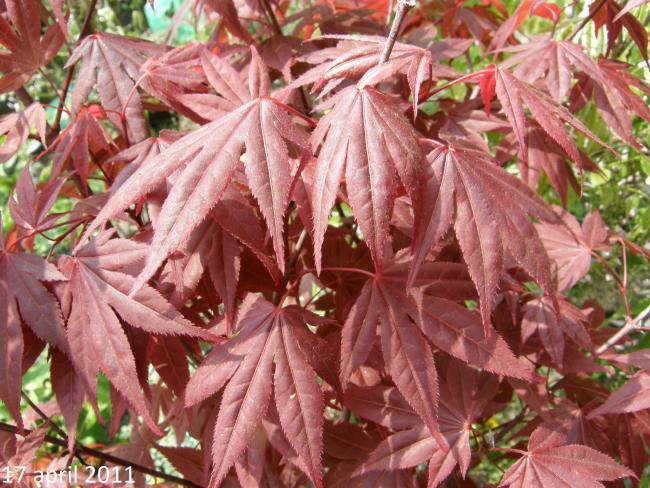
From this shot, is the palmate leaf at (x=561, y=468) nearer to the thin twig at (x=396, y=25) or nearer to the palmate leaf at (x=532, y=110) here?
the palmate leaf at (x=532, y=110)

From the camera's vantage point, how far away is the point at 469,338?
0.93 m

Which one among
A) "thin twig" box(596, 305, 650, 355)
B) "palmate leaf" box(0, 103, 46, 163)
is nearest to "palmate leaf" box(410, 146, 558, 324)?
"thin twig" box(596, 305, 650, 355)

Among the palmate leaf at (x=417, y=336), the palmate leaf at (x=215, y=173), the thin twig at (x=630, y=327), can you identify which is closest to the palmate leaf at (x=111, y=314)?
the palmate leaf at (x=215, y=173)

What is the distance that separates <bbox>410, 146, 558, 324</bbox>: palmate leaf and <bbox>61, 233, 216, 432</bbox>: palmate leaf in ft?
1.24

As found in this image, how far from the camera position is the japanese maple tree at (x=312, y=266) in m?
0.83

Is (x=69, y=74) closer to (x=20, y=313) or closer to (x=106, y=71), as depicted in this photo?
(x=106, y=71)

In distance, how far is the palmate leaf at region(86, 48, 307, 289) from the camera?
0.78m

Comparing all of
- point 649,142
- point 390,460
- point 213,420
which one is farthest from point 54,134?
point 649,142

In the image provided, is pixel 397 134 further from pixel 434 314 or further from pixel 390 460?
pixel 390 460

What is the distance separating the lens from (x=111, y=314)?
0.92 meters

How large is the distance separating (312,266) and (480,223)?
0.57m

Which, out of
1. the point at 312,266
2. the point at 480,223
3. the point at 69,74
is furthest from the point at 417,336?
the point at 69,74

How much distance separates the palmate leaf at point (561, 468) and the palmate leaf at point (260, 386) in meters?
0.37

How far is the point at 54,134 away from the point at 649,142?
185cm
